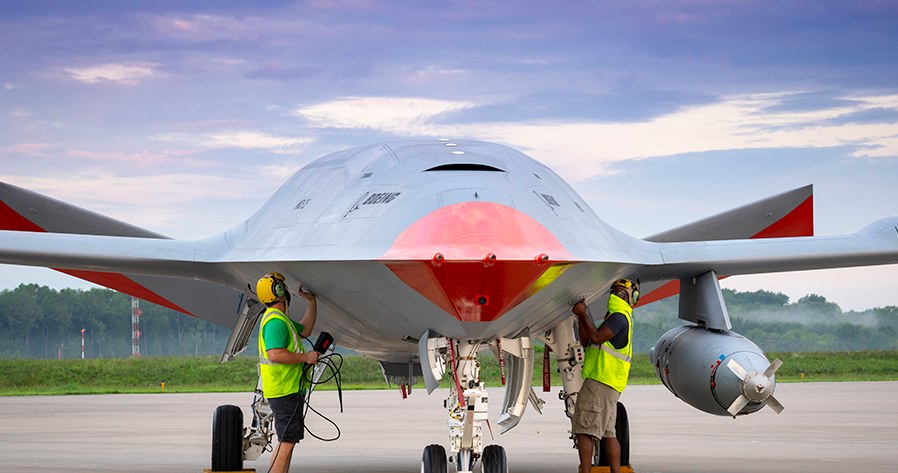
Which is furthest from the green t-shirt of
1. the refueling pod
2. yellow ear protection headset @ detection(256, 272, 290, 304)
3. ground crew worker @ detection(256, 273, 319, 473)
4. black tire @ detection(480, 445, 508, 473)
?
the refueling pod

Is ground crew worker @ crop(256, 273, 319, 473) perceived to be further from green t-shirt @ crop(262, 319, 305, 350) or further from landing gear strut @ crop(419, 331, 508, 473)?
landing gear strut @ crop(419, 331, 508, 473)

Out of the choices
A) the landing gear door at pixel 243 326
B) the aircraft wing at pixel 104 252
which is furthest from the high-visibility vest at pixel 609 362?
the aircraft wing at pixel 104 252

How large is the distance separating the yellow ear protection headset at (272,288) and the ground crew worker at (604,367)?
2.76 m

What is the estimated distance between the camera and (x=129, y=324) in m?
108

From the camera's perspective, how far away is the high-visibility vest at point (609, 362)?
1162 cm

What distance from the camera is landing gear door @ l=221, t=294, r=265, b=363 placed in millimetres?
12758

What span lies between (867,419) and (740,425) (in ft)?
9.01

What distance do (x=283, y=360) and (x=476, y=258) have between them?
272 cm

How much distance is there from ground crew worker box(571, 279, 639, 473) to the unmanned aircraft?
33 cm

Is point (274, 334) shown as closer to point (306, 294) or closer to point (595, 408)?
point (306, 294)

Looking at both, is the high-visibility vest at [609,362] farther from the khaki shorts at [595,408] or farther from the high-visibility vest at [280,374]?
the high-visibility vest at [280,374]

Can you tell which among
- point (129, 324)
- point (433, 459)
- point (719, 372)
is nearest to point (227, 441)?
point (433, 459)

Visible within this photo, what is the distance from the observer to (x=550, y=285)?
Answer: 9.12 metres

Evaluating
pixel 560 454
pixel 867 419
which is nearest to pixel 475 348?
pixel 560 454
